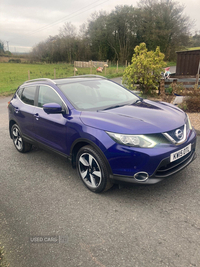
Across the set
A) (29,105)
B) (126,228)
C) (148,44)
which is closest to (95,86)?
(29,105)

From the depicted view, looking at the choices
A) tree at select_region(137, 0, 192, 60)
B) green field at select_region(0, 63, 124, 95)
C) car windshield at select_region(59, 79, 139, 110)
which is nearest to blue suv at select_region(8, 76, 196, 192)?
car windshield at select_region(59, 79, 139, 110)

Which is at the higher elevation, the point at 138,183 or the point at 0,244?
the point at 138,183

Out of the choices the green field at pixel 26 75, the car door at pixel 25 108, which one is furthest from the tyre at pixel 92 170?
the green field at pixel 26 75

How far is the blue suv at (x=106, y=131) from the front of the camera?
278 centimetres

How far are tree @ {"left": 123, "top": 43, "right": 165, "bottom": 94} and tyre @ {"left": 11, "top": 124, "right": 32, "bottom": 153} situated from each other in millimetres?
6283

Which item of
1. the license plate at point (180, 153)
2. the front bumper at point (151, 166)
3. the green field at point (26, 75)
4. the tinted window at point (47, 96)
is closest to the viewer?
the front bumper at point (151, 166)

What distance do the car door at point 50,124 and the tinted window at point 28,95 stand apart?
10.8 inches

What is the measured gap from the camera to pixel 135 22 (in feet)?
155

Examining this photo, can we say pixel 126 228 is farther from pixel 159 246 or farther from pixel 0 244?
pixel 0 244

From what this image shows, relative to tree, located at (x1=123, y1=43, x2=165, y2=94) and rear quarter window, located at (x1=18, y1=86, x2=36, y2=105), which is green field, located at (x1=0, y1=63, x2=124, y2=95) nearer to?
tree, located at (x1=123, y1=43, x2=165, y2=94)

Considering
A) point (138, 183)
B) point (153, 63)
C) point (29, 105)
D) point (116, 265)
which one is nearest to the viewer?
point (116, 265)

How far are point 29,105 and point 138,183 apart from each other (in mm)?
2847

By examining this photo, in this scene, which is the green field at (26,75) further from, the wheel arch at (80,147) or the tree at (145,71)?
the wheel arch at (80,147)

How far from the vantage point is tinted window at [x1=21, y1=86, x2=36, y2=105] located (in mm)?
4457
